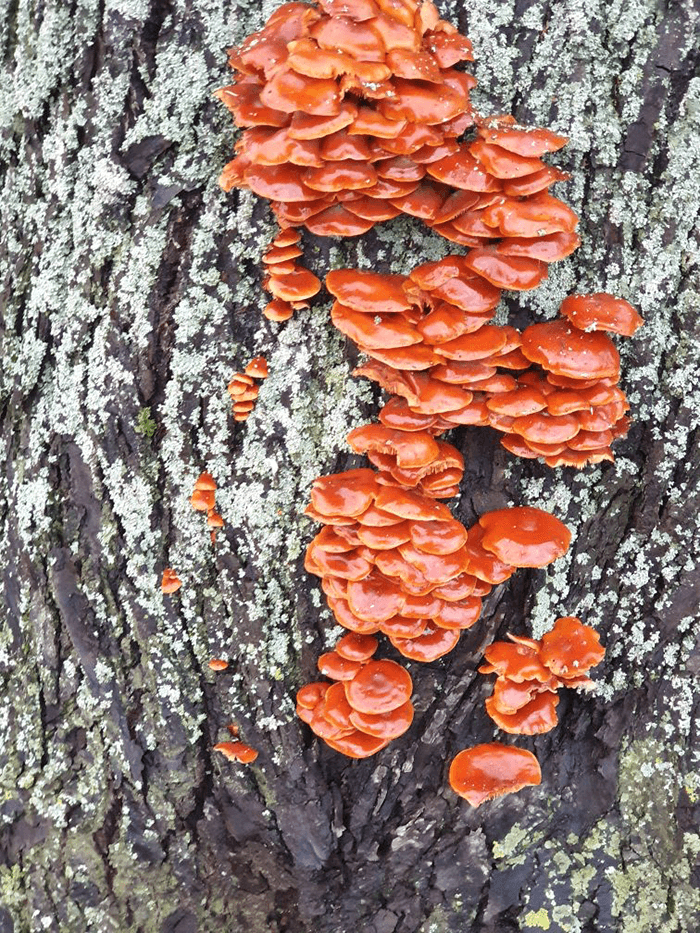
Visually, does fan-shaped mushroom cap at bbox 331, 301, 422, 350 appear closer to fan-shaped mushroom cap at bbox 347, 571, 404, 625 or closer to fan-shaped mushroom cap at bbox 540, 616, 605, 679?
fan-shaped mushroom cap at bbox 347, 571, 404, 625

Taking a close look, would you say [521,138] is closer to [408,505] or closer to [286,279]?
[286,279]

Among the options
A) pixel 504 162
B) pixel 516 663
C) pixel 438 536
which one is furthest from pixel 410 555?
pixel 504 162

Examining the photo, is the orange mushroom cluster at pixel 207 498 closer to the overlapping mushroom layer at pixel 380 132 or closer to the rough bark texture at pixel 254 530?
the rough bark texture at pixel 254 530

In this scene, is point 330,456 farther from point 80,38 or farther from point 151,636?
point 80,38

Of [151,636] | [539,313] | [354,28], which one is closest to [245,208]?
[354,28]

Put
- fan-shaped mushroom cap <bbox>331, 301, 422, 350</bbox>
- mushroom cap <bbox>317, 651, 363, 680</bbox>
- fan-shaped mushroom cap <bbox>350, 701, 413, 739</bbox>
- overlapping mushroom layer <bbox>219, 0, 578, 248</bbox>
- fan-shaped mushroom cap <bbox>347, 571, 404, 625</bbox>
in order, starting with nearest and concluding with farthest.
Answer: overlapping mushroom layer <bbox>219, 0, 578, 248</bbox>, fan-shaped mushroom cap <bbox>331, 301, 422, 350</bbox>, fan-shaped mushroom cap <bbox>347, 571, 404, 625</bbox>, fan-shaped mushroom cap <bbox>350, 701, 413, 739</bbox>, mushroom cap <bbox>317, 651, 363, 680</bbox>

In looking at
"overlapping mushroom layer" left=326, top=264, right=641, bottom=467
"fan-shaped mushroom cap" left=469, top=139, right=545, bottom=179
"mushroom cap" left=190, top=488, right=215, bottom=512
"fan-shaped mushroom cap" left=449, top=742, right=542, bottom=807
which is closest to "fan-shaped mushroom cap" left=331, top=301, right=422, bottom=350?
"overlapping mushroom layer" left=326, top=264, right=641, bottom=467
